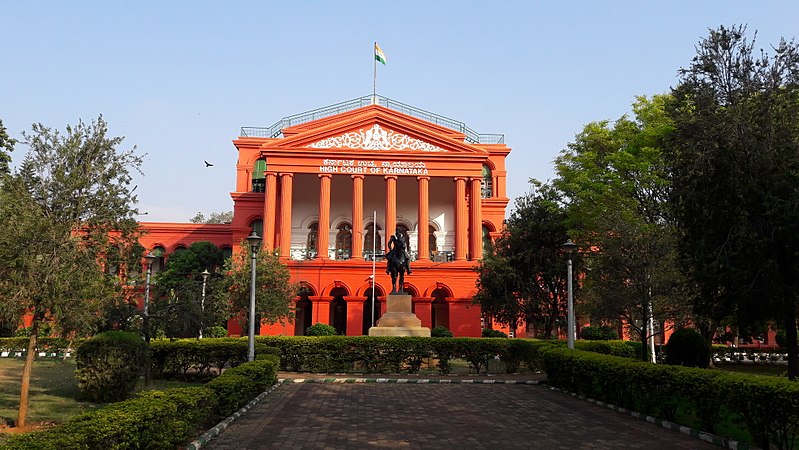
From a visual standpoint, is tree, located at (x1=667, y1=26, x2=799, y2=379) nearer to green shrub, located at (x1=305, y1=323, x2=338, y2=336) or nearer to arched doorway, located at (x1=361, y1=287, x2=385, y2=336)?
green shrub, located at (x1=305, y1=323, x2=338, y2=336)

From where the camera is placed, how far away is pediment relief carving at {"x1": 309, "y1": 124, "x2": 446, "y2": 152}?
3925 cm

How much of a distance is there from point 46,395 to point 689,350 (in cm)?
1954

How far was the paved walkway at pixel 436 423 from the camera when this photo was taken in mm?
9352

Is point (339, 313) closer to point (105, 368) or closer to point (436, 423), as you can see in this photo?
point (105, 368)

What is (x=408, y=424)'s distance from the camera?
11.1 meters

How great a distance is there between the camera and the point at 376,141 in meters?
39.4

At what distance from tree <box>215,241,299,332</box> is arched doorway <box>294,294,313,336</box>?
9.81 m

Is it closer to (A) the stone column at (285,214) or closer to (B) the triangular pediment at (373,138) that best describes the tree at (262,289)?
(A) the stone column at (285,214)

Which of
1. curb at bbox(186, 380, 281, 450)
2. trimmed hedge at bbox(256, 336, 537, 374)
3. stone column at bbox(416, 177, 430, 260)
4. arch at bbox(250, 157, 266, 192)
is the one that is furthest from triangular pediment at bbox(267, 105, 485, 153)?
curb at bbox(186, 380, 281, 450)

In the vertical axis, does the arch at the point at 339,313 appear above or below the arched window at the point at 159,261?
below

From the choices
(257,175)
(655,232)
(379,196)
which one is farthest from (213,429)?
(257,175)

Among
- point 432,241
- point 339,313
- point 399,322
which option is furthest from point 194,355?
point 432,241

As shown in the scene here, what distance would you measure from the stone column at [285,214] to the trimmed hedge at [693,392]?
23886 millimetres

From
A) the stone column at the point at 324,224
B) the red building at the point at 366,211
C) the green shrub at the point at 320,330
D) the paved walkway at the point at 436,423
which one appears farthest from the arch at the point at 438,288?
the paved walkway at the point at 436,423
